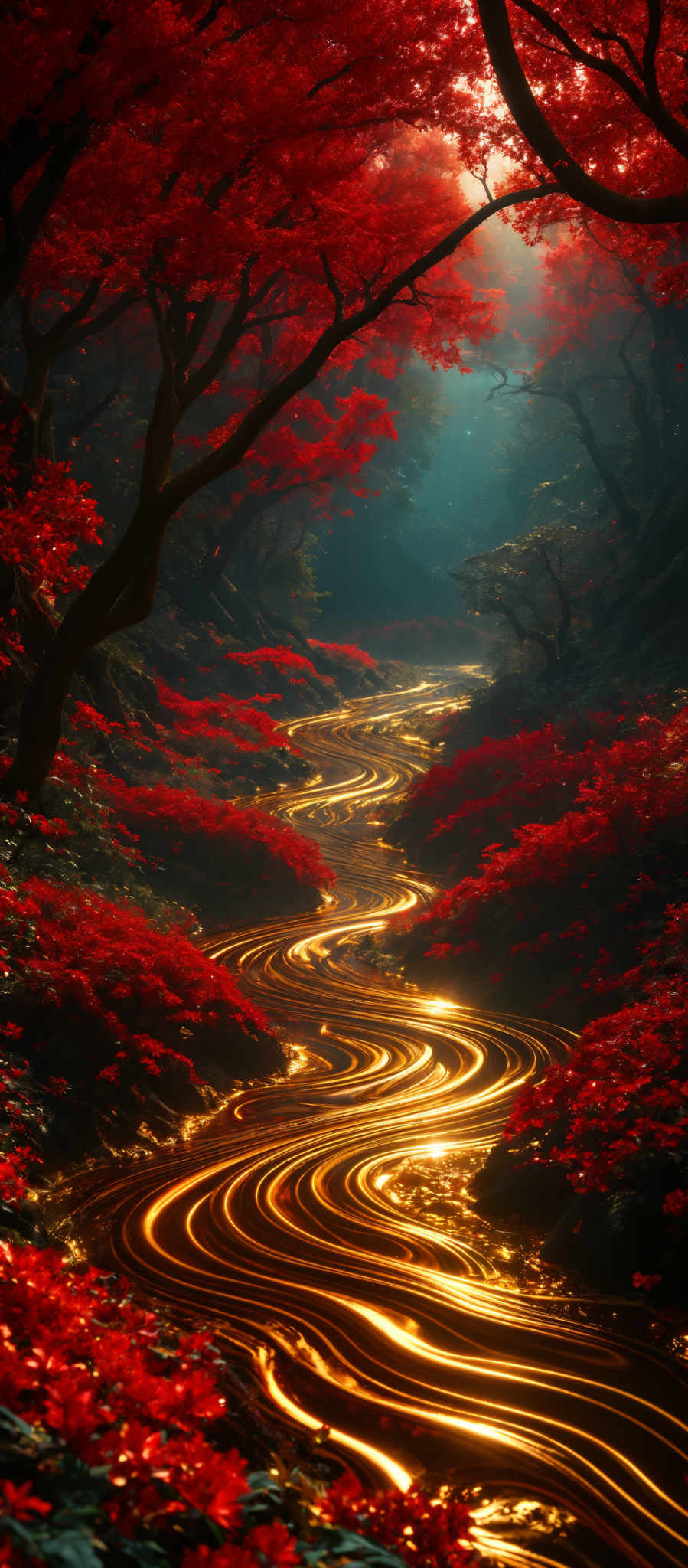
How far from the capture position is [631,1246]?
12.5 feet

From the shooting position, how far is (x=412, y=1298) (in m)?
3.62

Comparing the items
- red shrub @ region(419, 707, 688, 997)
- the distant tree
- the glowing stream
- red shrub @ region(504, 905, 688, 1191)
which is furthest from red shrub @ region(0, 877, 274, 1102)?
the distant tree

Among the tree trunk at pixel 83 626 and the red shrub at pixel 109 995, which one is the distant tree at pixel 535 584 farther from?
the red shrub at pixel 109 995

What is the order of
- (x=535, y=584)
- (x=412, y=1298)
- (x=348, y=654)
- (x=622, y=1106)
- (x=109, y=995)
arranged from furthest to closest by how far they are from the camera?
(x=348, y=654)
(x=535, y=584)
(x=109, y=995)
(x=622, y=1106)
(x=412, y=1298)

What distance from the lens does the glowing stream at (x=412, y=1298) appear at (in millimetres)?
2604

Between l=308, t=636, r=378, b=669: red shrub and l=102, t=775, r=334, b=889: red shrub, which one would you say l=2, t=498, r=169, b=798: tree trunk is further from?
l=308, t=636, r=378, b=669: red shrub

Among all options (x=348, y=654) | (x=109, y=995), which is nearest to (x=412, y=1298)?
(x=109, y=995)

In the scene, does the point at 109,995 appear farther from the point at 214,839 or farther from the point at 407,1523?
the point at 214,839

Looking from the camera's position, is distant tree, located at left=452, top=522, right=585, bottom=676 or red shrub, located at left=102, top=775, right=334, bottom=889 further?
distant tree, located at left=452, top=522, right=585, bottom=676

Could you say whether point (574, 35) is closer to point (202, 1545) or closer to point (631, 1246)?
point (631, 1246)

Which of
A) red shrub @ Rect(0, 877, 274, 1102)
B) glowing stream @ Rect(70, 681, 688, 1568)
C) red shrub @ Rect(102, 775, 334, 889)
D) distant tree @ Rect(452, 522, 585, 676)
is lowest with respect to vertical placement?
glowing stream @ Rect(70, 681, 688, 1568)

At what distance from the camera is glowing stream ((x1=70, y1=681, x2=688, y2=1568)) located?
2604 millimetres

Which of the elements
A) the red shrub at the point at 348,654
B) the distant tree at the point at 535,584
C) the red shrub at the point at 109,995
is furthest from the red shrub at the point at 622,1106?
the red shrub at the point at 348,654

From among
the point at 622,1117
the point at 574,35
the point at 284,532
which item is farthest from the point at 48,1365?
the point at 284,532
